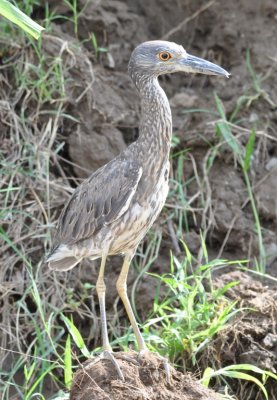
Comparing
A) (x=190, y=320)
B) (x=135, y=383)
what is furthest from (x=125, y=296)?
(x=135, y=383)

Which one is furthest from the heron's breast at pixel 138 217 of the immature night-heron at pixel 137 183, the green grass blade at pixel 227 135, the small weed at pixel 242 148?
the green grass blade at pixel 227 135

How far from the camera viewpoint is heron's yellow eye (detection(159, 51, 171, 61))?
4.56 meters

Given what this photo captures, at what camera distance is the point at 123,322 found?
5559 mm

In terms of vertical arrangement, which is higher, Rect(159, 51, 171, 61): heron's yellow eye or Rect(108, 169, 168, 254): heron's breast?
Rect(159, 51, 171, 61): heron's yellow eye

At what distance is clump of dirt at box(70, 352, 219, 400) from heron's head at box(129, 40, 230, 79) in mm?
1404

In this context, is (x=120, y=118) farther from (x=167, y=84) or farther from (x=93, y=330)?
(x=93, y=330)

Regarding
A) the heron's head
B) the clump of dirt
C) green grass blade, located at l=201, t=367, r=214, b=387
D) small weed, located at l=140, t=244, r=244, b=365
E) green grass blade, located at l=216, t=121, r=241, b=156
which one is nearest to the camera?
the clump of dirt

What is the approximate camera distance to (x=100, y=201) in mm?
4605

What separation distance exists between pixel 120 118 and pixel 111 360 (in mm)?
2332

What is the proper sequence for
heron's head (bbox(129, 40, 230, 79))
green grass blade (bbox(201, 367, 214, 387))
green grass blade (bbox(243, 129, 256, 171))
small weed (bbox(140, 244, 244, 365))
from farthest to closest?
green grass blade (bbox(243, 129, 256, 171)) < small weed (bbox(140, 244, 244, 365)) < heron's head (bbox(129, 40, 230, 79)) < green grass blade (bbox(201, 367, 214, 387))

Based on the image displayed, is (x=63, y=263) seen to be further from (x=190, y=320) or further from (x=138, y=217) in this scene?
(x=190, y=320)

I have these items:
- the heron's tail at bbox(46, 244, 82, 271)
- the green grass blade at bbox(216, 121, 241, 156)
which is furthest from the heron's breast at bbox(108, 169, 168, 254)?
the green grass blade at bbox(216, 121, 241, 156)

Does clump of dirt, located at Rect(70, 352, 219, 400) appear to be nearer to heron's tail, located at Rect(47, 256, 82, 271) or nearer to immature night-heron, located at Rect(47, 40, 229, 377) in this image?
immature night-heron, located at Rect(47, 40, 229, 377)


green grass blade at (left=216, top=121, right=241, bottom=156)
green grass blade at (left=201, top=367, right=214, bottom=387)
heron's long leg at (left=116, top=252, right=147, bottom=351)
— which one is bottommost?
green grass blade at (left=201, top=367, right=214, bottom=387)
